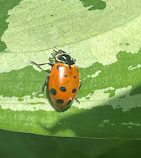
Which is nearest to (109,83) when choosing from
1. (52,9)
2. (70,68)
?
(70,68)

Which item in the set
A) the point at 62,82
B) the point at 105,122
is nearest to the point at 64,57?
the point at 62,82

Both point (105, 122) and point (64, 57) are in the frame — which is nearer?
point (105, 122)

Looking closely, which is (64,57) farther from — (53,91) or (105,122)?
(105,122)

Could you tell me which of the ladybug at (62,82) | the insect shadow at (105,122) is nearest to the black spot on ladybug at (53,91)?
the ladybug at (62,82)

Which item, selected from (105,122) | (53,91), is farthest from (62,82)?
(105,122)

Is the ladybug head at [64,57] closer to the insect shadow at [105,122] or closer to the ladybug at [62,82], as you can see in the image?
the ladybug at [62,82]
